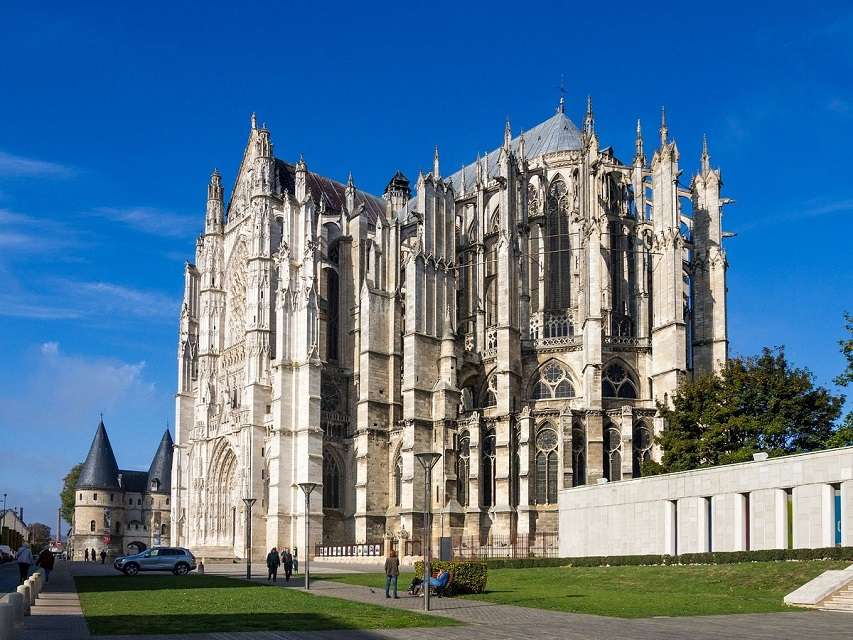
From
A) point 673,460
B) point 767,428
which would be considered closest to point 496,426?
point 673,460

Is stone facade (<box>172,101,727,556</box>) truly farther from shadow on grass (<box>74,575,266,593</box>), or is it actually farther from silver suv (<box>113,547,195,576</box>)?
shadow on grass (<box>74,575,266,593</box>)

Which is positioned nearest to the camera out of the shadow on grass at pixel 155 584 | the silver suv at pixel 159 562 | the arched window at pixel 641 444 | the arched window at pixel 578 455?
the shadow on grass at pixel 155 584

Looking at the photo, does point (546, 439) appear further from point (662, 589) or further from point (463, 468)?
point (662, 589)

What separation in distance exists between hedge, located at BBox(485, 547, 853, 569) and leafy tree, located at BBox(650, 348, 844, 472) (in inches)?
261

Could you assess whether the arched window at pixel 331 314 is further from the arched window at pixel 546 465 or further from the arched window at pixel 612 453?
the arched window at pixel 612 453

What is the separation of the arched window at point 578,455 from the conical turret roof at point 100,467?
72.8m

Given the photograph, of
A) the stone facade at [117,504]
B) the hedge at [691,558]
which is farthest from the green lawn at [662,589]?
the stone facade at [117,504]

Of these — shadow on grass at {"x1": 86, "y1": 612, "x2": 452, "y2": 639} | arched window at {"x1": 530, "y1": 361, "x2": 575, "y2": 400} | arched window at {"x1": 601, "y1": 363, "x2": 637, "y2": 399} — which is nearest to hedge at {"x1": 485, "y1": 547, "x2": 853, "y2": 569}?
shadow on grass at {"x1": 86, "y1": 612, "x2": 452, "y2": 639}

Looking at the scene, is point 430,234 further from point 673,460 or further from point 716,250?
point 673,460

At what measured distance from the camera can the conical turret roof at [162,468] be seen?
119000mm

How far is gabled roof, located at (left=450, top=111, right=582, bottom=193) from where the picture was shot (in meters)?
70.0

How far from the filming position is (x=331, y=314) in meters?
69.8

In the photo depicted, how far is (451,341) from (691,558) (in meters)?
26.6

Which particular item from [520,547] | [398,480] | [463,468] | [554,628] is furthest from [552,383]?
[554,628]
